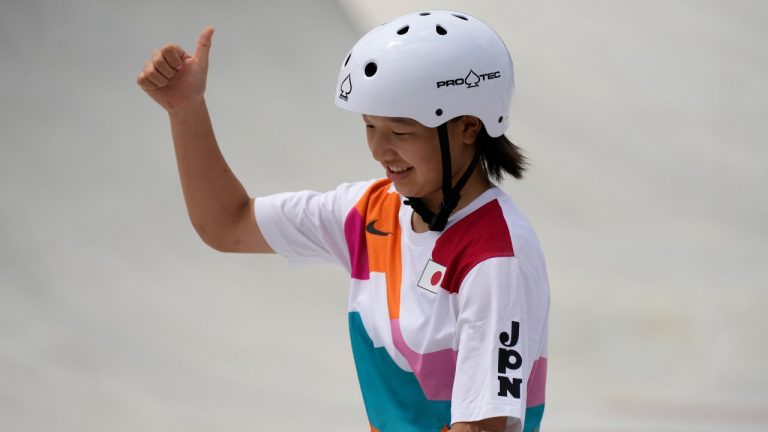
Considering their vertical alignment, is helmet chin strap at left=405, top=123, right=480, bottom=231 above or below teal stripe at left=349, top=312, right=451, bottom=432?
above

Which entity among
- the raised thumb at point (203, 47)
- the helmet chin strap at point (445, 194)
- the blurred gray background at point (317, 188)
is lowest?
the helmet chin strap at point (445, 194)

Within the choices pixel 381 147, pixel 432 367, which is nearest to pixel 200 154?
pixel 381 147

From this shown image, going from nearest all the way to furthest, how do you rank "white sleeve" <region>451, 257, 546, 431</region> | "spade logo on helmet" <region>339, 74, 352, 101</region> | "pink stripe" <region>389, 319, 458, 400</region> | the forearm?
1. "white sleeve" <region>451, 257, 546, 431</region>
2. "pink stripe" <region>389, 319, 458, 400</region>
3. "spade logo on helmet" <region>339, 74, 352, 101</region>
4. the forearm

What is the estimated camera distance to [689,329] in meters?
5.38

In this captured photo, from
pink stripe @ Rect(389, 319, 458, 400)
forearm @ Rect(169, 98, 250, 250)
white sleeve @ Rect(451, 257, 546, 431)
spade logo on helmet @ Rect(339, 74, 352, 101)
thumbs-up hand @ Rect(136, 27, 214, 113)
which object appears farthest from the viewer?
forearm @ Rect(169, 98, 250, 250)

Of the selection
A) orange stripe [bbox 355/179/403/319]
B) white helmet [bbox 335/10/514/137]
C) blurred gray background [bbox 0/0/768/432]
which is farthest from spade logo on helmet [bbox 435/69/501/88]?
blurred gray background [bbox 0/0/768/432]

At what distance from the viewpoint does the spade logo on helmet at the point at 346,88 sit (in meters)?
2.32

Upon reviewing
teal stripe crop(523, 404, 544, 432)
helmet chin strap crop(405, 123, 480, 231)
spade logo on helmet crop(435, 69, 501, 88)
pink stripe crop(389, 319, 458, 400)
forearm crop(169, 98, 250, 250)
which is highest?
spade logo on helmet crop(435, 69, 501, 88)

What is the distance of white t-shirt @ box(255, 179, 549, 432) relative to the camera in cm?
205

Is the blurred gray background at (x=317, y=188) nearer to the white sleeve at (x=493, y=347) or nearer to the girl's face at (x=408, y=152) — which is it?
the girl's face at (x=408, y=152)

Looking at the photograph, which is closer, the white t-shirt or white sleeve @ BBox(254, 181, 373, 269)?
the white t-shirt

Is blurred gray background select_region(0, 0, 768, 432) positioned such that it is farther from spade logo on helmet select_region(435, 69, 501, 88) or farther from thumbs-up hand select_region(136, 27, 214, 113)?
spade logo on helmet select_region(435, 69, 501, 88)

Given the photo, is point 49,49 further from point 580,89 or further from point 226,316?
point 580,89

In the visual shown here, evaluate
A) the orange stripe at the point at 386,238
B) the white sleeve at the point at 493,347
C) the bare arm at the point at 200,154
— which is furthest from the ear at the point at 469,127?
the bare arm at the point at 200,154
